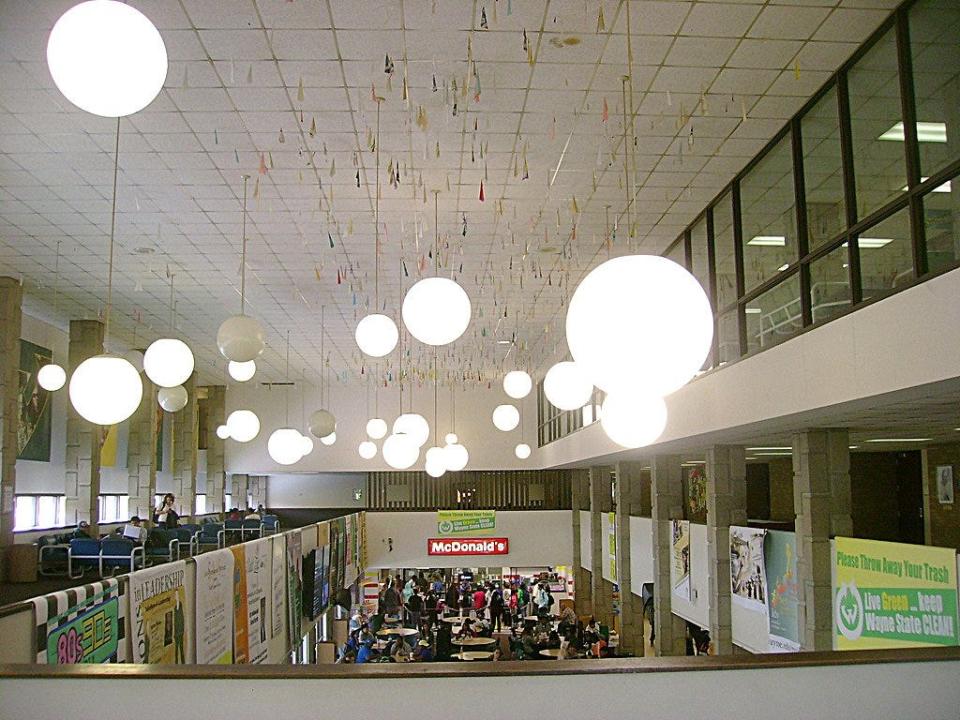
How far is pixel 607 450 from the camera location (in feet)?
43.3

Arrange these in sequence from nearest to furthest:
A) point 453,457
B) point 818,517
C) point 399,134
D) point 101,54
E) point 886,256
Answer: point 101,54, point 886,256, point 399,134, point 818,517, point 453,457

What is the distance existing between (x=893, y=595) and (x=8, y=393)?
9.63 m

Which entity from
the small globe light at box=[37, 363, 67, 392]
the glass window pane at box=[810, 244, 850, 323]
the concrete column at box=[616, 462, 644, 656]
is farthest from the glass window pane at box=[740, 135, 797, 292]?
the concrete column at box=[616, 462, 644, 656]

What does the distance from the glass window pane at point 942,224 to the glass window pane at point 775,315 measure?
174 cm

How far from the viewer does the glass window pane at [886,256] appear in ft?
16.8

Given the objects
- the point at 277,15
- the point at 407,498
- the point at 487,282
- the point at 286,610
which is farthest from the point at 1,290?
the point at 407,498

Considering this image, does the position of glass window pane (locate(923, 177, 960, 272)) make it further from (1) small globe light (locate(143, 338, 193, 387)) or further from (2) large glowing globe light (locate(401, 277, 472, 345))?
(1) small globe light (locate(143, 338, 193, 387))

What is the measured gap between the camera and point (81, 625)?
4.72 m

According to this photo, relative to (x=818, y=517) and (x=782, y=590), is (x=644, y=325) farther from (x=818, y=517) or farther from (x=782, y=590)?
(x=782, y=590)

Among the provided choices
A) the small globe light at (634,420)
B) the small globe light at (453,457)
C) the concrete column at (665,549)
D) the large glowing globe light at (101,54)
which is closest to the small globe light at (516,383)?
the small globe light at (453,457)

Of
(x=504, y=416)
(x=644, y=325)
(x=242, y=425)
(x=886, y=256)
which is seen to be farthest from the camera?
(x=504, y=416)

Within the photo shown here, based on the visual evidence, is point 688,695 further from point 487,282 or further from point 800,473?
point 487,282

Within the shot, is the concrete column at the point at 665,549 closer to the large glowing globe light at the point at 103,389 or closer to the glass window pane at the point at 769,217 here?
the glass window pane at the point at 769,217

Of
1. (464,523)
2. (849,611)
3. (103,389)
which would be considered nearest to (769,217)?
(849,611)
